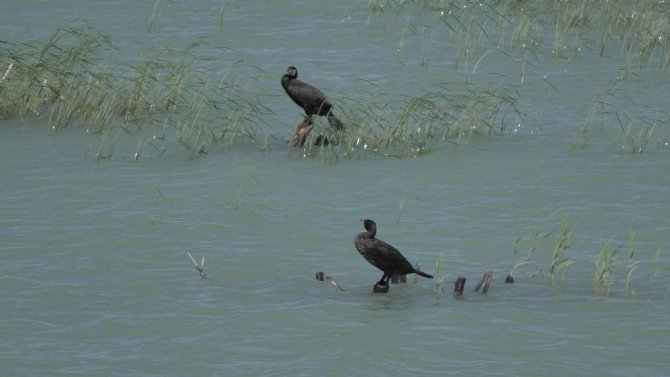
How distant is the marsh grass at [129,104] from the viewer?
49.3 ft

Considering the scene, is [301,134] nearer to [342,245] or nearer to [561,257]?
[342,245]

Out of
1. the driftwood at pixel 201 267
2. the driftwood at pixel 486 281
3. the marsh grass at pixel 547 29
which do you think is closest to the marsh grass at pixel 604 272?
the driftwood at pixel 486 281

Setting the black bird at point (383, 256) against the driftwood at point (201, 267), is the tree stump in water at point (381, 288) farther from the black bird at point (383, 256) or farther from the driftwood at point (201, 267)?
the driftwood at point (201, 267)

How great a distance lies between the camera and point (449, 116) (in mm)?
14945

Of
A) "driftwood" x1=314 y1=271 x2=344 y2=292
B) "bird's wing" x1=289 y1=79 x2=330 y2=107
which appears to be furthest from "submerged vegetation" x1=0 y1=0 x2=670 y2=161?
"driftwood" x1=314 y1=271 x2=344 y2=292

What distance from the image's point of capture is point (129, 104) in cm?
1545

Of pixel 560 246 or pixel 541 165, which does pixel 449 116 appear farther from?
pixel 560 246

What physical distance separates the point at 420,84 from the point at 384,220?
203 inches

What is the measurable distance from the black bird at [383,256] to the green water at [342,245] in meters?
0.23

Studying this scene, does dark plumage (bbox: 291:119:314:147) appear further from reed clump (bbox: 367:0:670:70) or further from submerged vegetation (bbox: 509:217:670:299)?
reed clump (bbox: 367:0:670:70)

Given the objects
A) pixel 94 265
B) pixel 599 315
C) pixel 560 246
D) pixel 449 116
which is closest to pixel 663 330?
pixel 599 315

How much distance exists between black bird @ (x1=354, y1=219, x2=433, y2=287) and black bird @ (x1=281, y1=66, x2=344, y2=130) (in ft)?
13.3

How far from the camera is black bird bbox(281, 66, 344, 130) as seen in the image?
1407cm

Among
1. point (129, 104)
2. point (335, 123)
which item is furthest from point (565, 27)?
point (129, 104)
